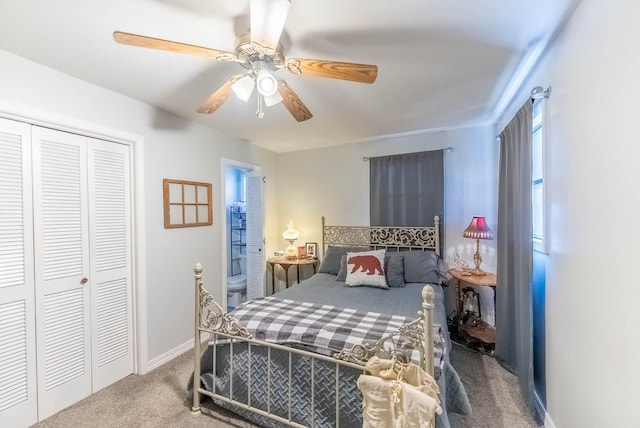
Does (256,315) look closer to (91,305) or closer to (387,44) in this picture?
A: (91,305)

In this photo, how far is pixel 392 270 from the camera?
2.99 meters

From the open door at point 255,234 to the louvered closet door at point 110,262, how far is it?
154cm

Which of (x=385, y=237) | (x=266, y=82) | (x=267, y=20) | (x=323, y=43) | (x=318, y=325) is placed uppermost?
(x=323, y=43)

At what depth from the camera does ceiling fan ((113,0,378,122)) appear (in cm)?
121

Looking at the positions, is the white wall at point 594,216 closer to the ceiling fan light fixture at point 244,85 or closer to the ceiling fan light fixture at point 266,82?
the ceiling fan light fixture at point 266,82

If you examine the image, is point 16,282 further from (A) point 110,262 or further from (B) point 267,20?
(B) point 267,20

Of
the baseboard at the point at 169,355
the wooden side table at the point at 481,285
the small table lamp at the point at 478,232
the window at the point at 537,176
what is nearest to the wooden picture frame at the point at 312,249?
the baseboard at the point at 169,355

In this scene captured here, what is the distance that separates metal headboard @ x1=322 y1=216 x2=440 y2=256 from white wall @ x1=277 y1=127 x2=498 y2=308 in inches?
4.2

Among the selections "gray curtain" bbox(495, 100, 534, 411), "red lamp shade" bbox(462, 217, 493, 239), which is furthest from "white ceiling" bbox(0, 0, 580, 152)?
"red lamp shade" bbox(462, 217, 493, 239)

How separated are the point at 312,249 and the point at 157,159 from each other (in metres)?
2.23

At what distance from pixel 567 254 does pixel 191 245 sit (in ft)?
9.82

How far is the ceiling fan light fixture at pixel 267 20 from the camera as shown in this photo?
3.80ft

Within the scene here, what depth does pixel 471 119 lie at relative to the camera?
9.89ft

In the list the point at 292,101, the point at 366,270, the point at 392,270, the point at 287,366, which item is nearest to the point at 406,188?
the point at 392,270
